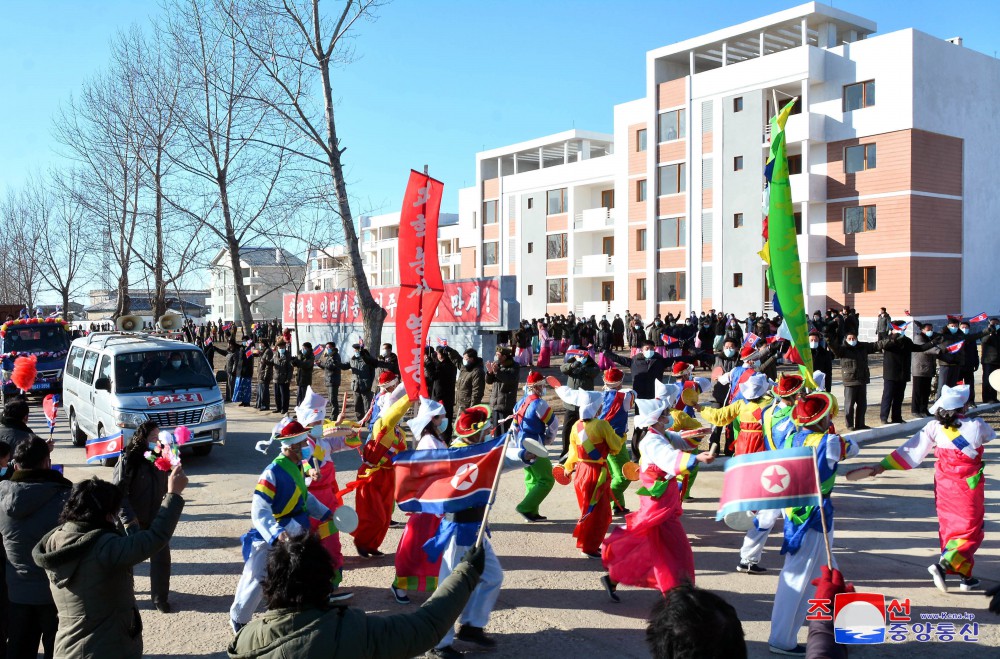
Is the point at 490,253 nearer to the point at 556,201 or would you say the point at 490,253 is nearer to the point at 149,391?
the point at 556,201

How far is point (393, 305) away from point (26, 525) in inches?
740

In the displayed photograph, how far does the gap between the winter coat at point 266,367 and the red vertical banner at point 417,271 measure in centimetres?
969

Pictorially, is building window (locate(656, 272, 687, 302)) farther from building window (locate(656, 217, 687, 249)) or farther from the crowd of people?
the crowd of people

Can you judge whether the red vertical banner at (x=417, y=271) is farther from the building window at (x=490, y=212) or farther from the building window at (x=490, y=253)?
the building window at (x=490, y=212)

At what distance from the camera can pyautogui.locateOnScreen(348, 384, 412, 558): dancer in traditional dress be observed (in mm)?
7746

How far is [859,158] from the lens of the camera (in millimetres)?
32625

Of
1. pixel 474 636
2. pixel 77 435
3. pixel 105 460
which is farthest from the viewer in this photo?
pixel 77 435

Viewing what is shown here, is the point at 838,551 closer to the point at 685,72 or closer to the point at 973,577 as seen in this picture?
the point at 973,577

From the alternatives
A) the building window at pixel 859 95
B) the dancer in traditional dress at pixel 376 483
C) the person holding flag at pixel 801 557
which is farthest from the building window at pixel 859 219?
the person holding flag at pixel 801 557

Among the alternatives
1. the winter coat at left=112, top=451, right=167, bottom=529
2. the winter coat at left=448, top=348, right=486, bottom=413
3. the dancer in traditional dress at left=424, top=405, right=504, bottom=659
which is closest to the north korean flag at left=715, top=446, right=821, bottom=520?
the dancer in traditional dress at left=424, top=405, right=504, bottom=659

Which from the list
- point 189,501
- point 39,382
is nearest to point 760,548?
point 189,501

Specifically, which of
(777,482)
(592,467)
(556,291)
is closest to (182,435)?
(592,467)

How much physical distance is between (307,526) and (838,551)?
511 centimetres

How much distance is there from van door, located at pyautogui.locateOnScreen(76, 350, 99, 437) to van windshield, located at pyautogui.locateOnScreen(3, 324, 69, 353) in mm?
9155
